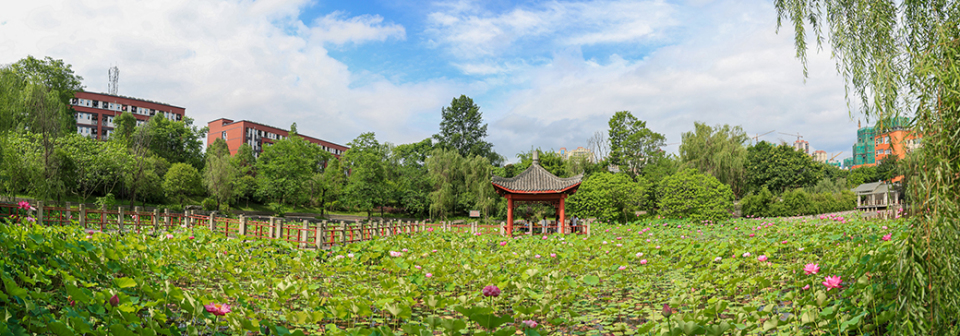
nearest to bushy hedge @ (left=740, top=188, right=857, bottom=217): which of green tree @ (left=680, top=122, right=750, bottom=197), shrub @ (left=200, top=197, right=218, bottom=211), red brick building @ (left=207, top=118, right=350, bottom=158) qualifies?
green tree @ (left=680, top=122, right=750, bottom=197)

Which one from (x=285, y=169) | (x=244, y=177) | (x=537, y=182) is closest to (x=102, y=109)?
(x=244, y=177)

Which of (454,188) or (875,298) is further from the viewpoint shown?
(454,188)

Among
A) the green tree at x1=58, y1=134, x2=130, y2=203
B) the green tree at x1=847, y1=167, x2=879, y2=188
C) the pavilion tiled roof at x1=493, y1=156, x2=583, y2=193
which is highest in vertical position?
the green tree at x1=847, y1=167, x2=879, y2=188

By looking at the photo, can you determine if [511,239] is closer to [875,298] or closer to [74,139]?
[875,298]

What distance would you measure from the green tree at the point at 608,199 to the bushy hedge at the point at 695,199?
5.53ft

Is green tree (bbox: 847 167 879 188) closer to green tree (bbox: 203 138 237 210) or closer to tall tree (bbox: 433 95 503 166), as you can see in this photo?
tall tree (bbox: 433 95 503 166)

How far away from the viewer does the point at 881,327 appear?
2.94m

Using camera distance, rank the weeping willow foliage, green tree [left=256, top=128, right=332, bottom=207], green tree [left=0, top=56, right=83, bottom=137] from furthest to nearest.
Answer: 1. the weeping willow foliage
2. green tree [left=256, top=128, right=332, bottom=207]
3. green tree [left=0, top=56, right=83, bottom=137]

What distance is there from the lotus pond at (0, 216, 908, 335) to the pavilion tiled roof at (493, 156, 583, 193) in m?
6.27

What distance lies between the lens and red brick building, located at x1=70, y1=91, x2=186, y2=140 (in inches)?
1524

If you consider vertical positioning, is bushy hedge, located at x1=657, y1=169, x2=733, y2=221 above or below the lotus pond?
above

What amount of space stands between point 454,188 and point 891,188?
2499 centimetres

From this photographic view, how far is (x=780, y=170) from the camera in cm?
3161

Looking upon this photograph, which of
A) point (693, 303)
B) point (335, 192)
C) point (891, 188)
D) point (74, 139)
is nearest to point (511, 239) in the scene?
point (693, 303)
